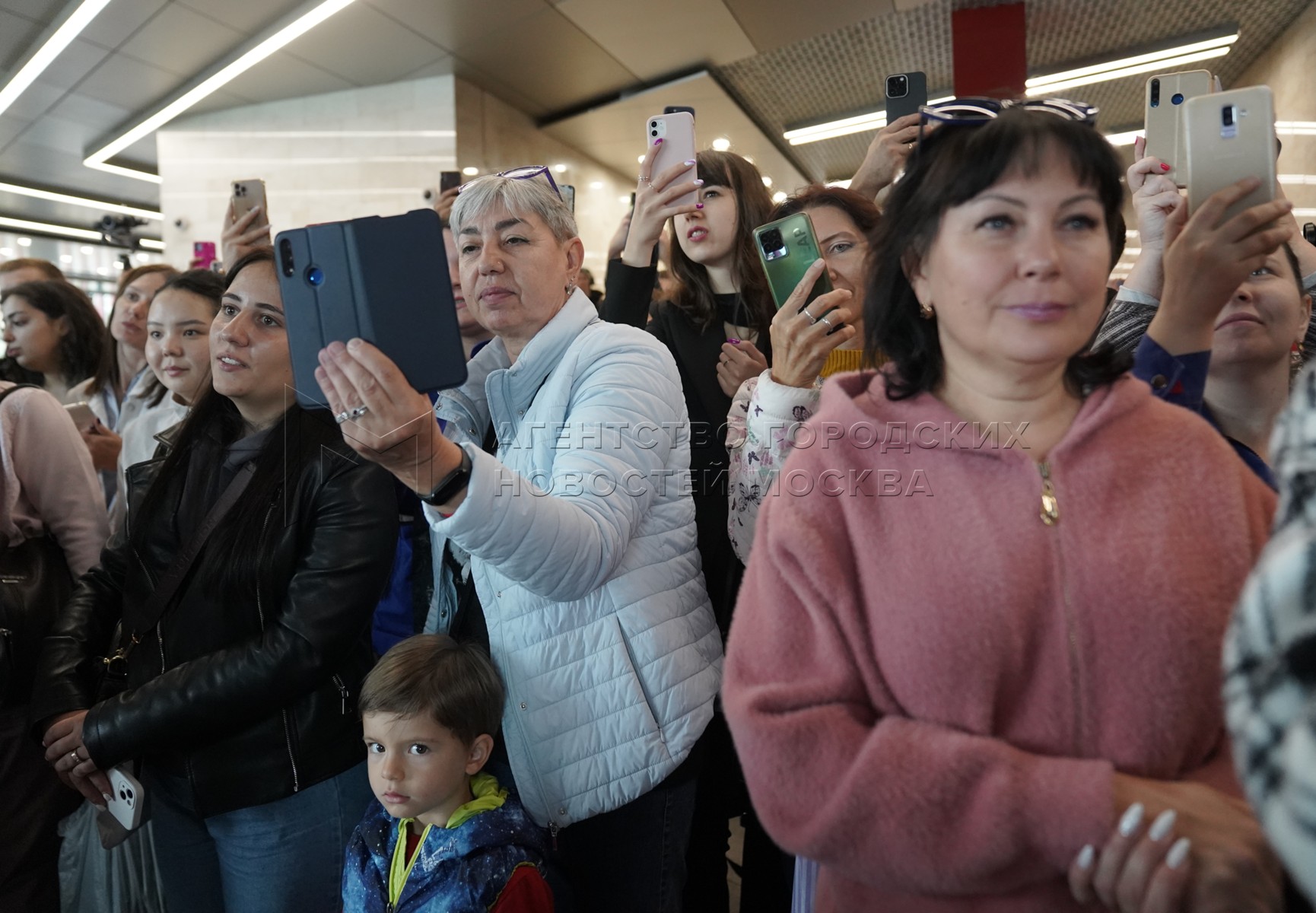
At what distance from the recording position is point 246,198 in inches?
90.4

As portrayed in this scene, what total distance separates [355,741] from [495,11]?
4.83m

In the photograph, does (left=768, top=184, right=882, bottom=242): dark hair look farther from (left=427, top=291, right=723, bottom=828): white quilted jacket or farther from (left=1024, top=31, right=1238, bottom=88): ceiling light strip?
(left=1024, top=31, right=1238, bottom=88): ceiling light strip

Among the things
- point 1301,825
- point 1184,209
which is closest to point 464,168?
point 1184,209

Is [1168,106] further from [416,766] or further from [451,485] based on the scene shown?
[416,766]

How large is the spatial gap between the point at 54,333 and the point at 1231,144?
3.54m

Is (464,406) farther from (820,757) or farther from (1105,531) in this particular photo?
(1105,531)

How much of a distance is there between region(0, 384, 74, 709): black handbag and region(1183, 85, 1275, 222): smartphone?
7.78ft

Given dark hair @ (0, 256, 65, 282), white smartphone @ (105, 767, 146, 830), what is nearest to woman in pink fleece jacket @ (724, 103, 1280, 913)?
white smartphone @ (105, 767, 146, 830)

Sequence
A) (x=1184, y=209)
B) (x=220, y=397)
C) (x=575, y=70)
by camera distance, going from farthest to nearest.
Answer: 1. (x=575, y=70)
2. (x=220, y=397)
3. (x=1184, y=209)

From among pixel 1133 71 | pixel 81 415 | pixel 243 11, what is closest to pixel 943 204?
pixel 81 415

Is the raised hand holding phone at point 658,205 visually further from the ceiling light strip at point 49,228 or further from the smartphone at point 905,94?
the ceiling light strip at point 49,228

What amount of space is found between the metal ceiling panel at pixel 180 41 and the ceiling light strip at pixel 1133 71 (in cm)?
583

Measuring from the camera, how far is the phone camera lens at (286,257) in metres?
1.06

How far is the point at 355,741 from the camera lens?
1.56 metres
